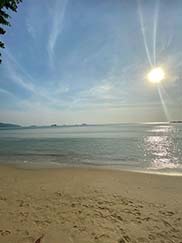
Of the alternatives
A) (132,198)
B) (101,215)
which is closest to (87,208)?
(101,215)

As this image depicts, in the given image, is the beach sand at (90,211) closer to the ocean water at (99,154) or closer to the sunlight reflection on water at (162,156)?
the ocean water at (99,154)

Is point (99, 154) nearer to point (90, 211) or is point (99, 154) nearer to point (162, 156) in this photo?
Result: point (162, 156)

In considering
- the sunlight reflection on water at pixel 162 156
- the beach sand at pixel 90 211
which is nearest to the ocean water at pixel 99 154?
the sunlight reflection on water at pixel 162 156

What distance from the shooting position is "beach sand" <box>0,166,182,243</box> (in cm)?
509

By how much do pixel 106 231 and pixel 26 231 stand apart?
2.16 meters

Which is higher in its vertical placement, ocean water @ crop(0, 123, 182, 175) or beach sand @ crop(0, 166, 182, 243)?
beach sand @ crop(0, 166, 182, 243)

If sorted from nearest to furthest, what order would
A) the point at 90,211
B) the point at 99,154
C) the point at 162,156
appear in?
1. the point at 90,211
2. the point at 162,156
3. the point at 99,154

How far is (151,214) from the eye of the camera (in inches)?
251

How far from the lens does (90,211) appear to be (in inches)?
257

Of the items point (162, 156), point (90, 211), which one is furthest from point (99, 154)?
point (90, 211)

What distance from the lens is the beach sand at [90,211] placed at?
5.09 metres

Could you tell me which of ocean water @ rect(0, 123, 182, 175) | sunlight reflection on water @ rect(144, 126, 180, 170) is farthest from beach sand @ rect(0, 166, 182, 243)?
sunlight reflection on water @ rect(144, 126, 180, 170)

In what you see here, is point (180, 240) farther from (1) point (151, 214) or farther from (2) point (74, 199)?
(2) point (74, 199)

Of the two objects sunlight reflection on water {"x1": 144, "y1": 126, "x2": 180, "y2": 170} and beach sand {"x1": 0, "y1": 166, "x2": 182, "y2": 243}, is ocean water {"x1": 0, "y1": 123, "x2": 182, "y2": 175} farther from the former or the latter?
Answer: beach sand {"x1": 0, "y1": 166, "x2": 182, "y2": 243}
